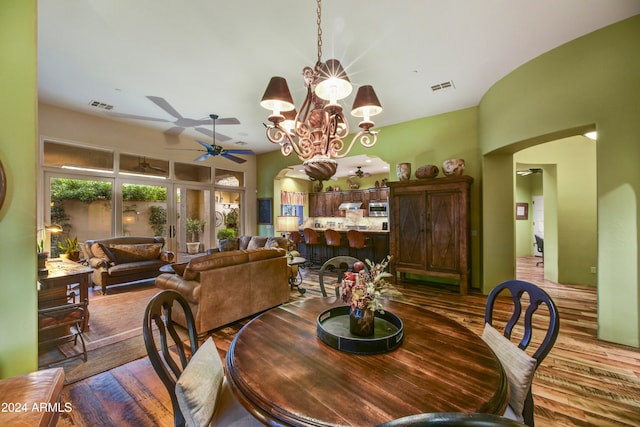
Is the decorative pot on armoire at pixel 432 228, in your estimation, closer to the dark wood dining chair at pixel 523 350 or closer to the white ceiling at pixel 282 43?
the white ceiling at pixel 282 43

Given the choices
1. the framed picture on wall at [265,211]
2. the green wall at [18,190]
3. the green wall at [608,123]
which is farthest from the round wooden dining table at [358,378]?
the framed picture on wall at [265,211]

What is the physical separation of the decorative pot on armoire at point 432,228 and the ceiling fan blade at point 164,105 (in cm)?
436

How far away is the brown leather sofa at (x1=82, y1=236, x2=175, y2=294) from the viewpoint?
4.55 meters

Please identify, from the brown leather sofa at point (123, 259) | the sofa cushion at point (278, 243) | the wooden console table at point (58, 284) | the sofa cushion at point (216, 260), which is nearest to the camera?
the wooden console table at point (58, 284)

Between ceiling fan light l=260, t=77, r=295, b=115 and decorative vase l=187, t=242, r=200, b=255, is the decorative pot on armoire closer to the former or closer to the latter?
ceiling fan light l=260, t=77, r=295, b=115

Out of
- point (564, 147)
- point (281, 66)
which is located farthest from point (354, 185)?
point (281, 66)

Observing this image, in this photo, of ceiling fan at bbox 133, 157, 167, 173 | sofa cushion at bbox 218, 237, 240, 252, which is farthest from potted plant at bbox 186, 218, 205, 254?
ceiling fan at bbox 133, 157, 167, 173

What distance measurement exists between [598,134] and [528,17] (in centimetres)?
150

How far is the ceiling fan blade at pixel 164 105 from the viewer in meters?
4.26

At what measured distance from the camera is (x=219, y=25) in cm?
260

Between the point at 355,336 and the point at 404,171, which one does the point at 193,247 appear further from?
the point at 355,336

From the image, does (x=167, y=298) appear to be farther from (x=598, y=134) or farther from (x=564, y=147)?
(x=564, y=147)

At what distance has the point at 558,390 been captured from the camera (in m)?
1.99

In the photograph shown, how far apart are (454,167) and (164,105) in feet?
17.4
